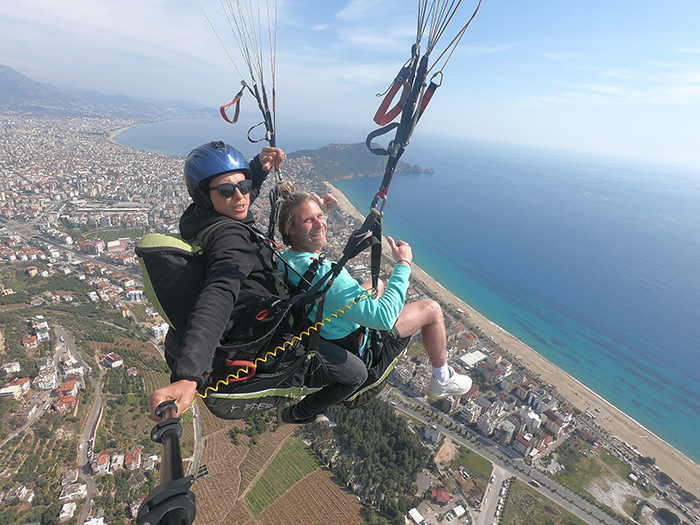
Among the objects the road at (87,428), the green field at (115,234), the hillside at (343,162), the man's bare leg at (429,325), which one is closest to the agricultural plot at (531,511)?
the man's bare leg at (429,325)

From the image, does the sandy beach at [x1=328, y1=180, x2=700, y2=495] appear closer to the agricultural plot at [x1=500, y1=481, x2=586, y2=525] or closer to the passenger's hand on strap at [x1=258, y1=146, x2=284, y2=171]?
the agricultural plot at [x1=500, y1=481, x2=586, y2=525]

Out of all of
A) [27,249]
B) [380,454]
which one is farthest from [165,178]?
[380,454]

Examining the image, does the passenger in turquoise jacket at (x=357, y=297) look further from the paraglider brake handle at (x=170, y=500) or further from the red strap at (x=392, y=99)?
the paraglider brake handle at (x=170, y=500)

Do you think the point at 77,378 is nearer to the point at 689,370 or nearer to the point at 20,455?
the point at 20,455

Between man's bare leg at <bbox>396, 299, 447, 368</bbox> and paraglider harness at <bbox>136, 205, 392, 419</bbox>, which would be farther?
man's bare leg at <bbox>396, 299, 447, 368</bbox>

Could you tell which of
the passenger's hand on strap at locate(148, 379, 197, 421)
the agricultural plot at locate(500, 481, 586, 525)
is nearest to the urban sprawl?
the agricultural plot at locate(500, 481, 586, 525)

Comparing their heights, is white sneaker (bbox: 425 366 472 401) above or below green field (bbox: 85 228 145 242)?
above
